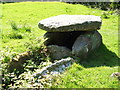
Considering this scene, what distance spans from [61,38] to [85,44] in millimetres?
1836

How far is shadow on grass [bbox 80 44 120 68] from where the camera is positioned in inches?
384

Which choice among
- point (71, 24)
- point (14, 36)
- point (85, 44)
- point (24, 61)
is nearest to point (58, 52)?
point (85, 44)

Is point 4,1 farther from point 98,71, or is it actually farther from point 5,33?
point 98,71

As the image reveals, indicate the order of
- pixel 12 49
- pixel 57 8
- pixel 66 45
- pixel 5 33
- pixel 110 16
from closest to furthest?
pixel 12 49, pixel 66 45, pixel 5 33, pixel 110 16, pixel 57 8

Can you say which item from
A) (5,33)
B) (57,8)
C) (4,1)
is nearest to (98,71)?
(5,33)

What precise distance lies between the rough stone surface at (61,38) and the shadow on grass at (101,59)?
144 cm

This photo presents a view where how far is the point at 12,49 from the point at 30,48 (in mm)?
1072

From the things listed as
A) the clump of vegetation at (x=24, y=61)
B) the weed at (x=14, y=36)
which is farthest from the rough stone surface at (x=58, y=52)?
the weed at (x=14, y=36)

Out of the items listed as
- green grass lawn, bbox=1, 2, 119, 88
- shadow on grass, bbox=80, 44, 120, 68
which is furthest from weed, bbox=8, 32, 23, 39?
shadow on grass, bbox=80, 44, 120, 68

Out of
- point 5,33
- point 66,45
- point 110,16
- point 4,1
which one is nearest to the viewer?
point 66,45

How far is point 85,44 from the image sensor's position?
33.2 ft

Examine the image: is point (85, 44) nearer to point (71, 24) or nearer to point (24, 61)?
point (71, 24)

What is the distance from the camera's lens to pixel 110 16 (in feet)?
66.6

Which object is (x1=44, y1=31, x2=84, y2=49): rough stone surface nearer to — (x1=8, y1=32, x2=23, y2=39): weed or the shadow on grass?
the shadow on grass
